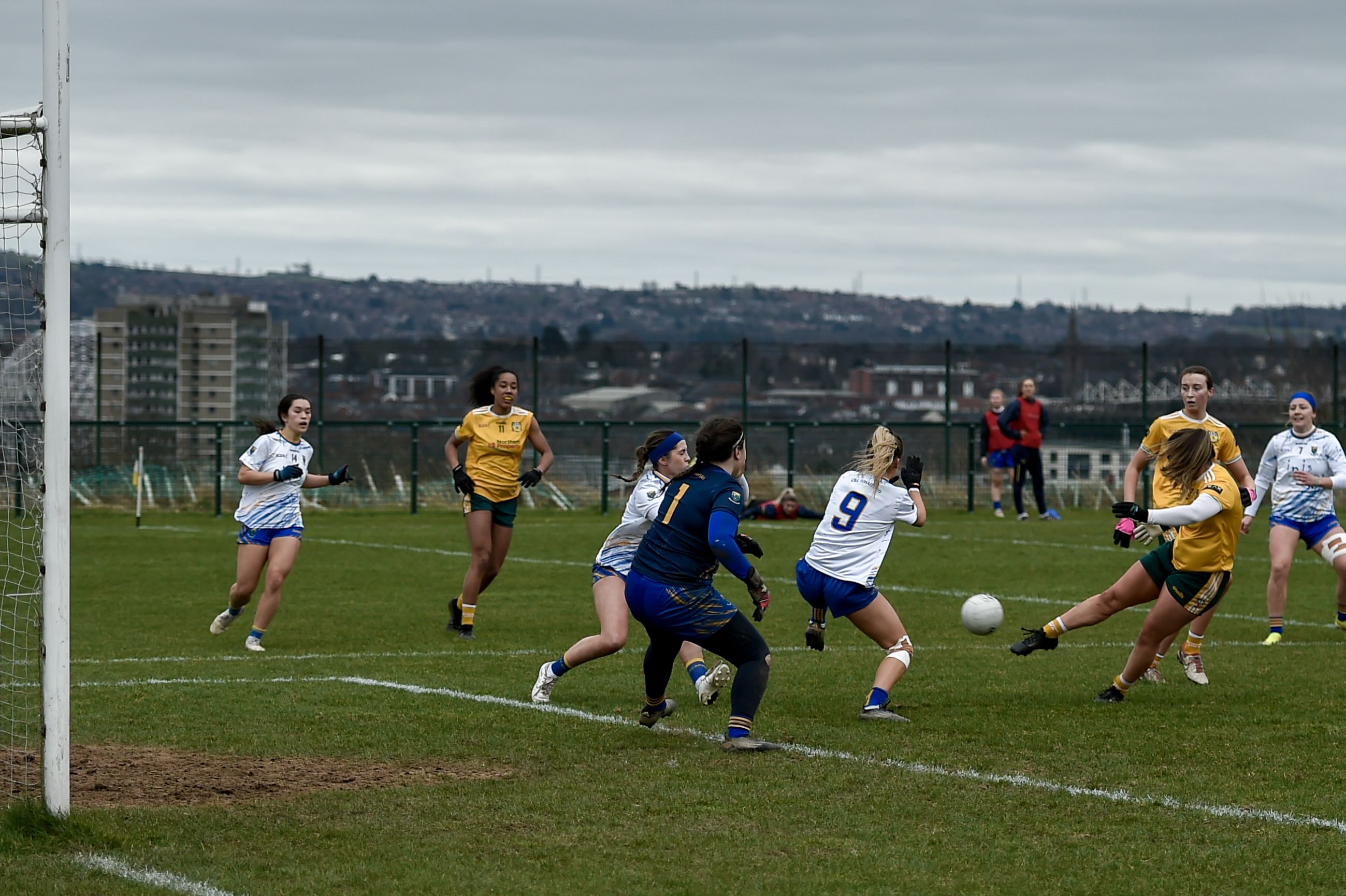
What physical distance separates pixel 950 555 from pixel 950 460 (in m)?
9.62

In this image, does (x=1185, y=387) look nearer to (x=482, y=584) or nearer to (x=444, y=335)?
(x=482, y=584)

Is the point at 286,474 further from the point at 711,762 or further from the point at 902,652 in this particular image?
the point at 711,762

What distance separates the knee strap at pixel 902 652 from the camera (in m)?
9.66

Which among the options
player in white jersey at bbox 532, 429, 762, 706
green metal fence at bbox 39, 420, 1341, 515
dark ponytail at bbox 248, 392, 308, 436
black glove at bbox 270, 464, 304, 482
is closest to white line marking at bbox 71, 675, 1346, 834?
player in white jersey at bbox 532, 429, 762, 706

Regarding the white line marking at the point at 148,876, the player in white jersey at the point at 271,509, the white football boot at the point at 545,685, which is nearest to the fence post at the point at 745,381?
the player in white jersey at the point at 271,509

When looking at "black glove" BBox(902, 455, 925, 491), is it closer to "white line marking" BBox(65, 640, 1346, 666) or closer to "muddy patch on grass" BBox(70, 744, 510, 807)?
"white line marking" BBox(65, 640, 1346, 666)

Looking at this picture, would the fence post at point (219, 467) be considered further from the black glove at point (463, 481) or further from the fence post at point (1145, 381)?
the fence post at point (1145, 381)

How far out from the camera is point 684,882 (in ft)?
20.1

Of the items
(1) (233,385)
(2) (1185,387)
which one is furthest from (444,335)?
(2) (1185,387)

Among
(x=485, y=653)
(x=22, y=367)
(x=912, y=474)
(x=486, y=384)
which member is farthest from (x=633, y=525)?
(x=486, y=384)

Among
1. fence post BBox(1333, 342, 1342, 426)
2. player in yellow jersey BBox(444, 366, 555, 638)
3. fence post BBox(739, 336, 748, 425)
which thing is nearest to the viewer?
player in yellow jersey BBox(444, 366, 555, 638)

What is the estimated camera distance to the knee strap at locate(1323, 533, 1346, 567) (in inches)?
529

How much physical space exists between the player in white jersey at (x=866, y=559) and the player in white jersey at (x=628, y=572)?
2.37 feet

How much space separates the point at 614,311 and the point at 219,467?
105 metres
